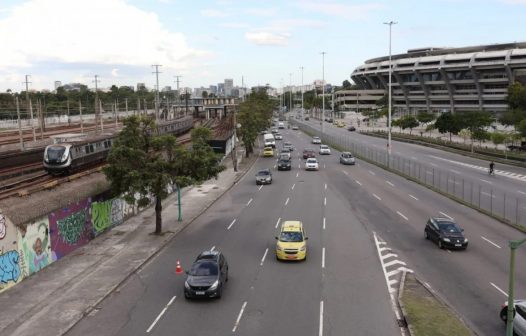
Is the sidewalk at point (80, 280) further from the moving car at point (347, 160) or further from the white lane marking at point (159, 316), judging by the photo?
the moving car at point (347, 160)

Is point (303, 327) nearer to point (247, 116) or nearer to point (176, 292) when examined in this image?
point (176, 292)

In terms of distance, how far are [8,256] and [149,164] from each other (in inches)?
376

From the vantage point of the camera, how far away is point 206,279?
66.2 feet

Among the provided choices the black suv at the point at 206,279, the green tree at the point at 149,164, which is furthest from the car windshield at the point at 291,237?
the green tree at the point at 149,164

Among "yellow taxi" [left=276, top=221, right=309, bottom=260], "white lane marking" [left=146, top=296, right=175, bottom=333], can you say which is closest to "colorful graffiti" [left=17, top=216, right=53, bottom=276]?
"white lane marking" [left=146, top=296, right=175, bottom=333]

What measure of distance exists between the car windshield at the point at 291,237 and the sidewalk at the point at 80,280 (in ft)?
22.7

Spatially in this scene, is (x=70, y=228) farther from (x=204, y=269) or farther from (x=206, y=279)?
(x=206, y=279)

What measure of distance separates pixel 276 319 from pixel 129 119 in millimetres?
16013

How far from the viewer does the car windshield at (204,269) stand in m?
20.6

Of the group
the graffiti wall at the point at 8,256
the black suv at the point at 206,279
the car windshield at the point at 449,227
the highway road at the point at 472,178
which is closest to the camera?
the black suv at the point at 206,279

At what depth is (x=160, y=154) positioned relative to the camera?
30.6 metres

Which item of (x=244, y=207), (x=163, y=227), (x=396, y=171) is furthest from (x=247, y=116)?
(x=163, y=227)

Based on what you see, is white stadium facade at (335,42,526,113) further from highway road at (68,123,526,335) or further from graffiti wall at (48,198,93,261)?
graffiti wall at (48,198,93,261)

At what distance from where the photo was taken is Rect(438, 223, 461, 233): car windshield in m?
27.5
